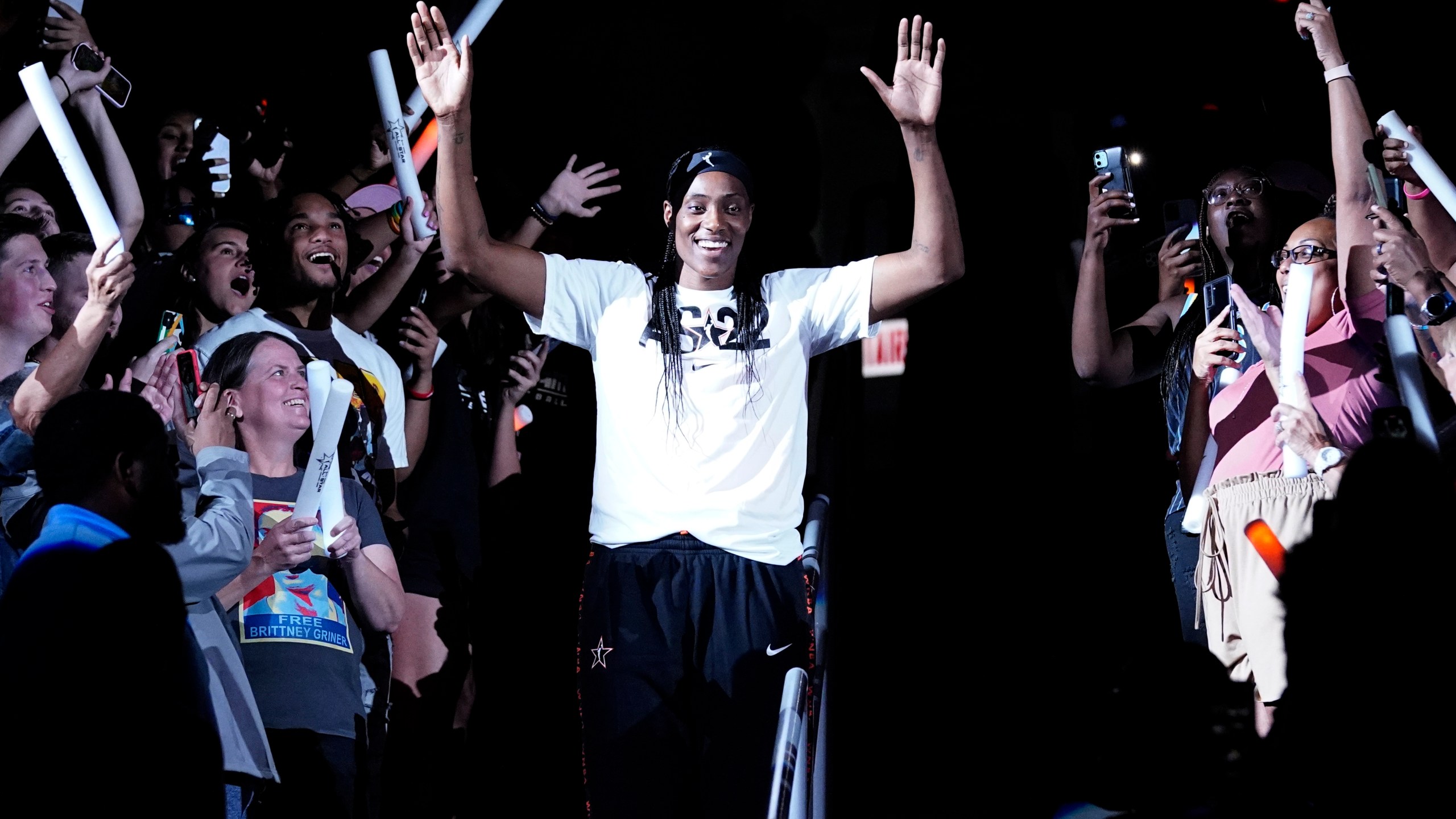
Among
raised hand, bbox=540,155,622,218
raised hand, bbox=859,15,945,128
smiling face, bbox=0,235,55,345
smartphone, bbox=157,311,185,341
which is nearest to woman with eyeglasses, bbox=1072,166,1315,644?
raised hand, bbox=859,15,945,128

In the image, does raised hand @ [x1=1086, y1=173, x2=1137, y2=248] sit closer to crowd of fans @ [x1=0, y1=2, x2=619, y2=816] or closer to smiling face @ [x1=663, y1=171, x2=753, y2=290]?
smiling face @ [x1=663, y1=171, x2=753, y2=290]

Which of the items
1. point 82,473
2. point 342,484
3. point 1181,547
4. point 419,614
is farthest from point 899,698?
point 82,473

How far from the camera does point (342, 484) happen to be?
3.31 meters

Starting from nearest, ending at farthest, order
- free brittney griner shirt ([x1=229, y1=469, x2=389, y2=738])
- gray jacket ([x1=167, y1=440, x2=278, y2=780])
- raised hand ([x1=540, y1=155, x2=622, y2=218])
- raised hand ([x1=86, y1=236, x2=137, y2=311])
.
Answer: gray jacket ([x1=167, y1=440, x2=278, y2=780]) < raised hand ([x1=86, y1=236, x2=137, y2=311]) < free brittney griner shirt ([x1=229, y1=469, x2=389, y2=738]) < raised hand ([x1=540, y1=155, x2=622, y2=218])

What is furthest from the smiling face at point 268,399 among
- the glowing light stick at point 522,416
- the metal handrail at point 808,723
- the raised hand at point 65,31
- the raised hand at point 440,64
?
the metal handrail at point 808,723

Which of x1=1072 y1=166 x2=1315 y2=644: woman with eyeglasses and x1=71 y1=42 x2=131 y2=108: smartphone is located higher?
x1=71 y1=42 x2=131 y2=108: smartphone

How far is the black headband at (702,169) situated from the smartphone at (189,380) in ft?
3.94

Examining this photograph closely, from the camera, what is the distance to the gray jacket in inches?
102

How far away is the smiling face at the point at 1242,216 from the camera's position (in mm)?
3590

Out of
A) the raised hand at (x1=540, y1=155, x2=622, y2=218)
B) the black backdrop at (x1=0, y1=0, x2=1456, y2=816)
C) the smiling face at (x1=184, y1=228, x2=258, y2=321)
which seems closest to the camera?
the smiling face at (x1=184, y1=228, x2=258, y2=321)

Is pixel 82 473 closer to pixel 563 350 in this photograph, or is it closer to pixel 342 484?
pixel 342 484

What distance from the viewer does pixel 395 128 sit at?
157 inches

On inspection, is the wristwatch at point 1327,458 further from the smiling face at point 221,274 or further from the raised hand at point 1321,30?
the smiling face at point 221,274

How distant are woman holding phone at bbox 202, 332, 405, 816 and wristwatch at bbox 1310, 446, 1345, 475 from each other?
2.14 metres
